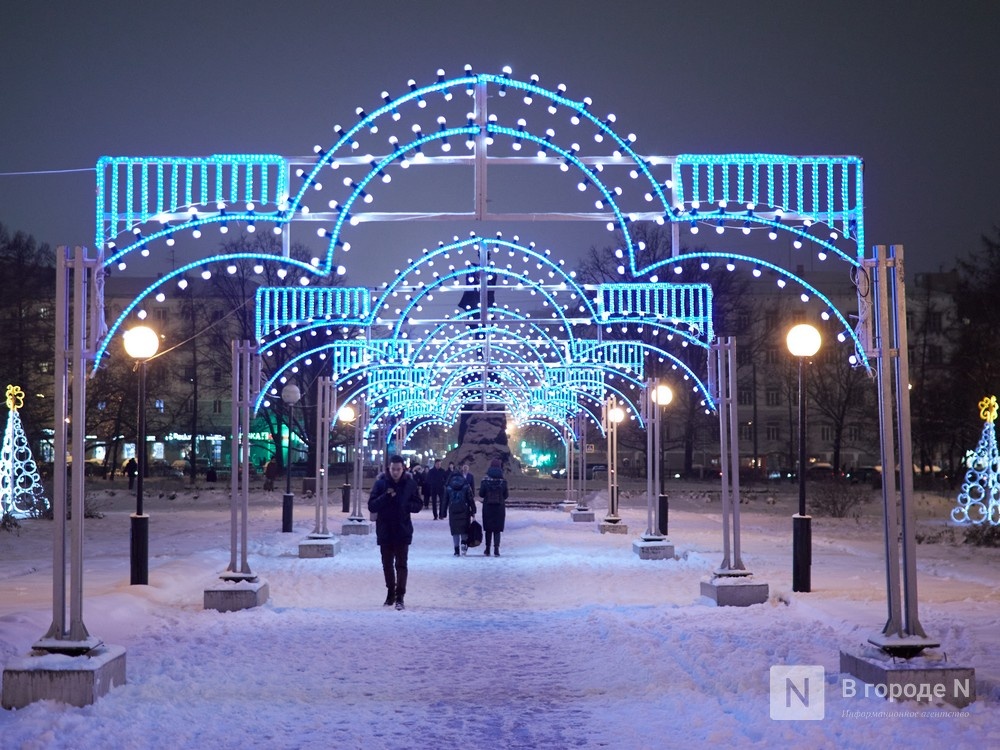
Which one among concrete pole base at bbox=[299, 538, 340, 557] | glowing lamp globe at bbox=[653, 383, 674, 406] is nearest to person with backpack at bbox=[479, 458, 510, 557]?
concrete pole base at bbox=[299, 538, 340, 557]

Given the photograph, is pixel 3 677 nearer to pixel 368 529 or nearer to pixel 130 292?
pixel 368 529

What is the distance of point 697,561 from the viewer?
1978 centimetres

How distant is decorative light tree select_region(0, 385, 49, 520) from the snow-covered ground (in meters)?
9.16

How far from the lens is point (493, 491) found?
2212 cm

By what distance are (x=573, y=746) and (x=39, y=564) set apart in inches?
549

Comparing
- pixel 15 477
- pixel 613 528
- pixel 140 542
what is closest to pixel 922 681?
pixel 140 542

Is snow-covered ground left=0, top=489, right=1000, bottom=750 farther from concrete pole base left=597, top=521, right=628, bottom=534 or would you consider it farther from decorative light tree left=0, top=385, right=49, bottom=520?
decorative light tree left=0, top=385, right=49, bottom=520

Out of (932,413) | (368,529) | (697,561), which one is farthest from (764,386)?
(697,561)

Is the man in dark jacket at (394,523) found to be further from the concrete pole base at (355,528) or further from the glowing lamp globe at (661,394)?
the concrete pole base at (355,528)

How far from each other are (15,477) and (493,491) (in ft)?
48.3

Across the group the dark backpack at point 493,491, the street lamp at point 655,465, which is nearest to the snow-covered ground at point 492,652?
the street lamp at point 655,465

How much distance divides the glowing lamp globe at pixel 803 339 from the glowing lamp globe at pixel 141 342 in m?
6.83

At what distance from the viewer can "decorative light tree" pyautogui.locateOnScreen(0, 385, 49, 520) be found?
29.4 meters

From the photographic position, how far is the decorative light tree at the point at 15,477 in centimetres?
2936
